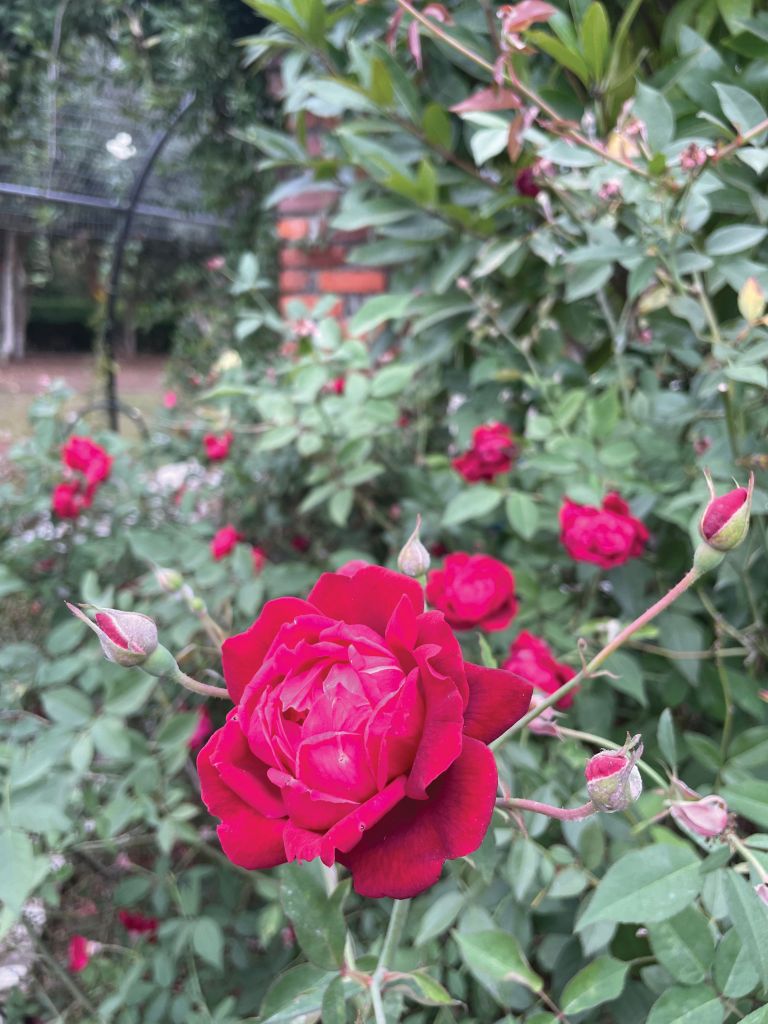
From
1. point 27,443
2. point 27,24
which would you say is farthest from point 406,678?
point 27,24

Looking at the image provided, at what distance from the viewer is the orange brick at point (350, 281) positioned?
2.03 meters

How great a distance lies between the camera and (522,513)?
89 cm

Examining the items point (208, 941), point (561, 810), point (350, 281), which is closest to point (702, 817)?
point (561, 810)

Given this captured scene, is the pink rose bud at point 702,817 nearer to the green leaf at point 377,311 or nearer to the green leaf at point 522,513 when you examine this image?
the green leaf at point 522,513

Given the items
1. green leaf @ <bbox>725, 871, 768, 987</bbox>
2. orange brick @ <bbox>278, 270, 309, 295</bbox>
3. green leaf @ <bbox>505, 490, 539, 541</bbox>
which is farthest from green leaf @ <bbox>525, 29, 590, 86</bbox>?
orange brick @ <bbox>278, 270, 309, 295</bbox>

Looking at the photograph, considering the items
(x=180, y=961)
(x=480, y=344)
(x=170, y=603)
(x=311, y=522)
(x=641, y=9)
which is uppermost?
(x=641, y=9)

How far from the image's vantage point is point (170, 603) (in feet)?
3.48

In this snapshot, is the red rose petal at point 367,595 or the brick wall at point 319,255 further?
the brick wall at point 319,255

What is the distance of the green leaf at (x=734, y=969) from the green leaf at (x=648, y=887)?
0.09 ft

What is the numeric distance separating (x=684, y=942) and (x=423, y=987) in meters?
0.15

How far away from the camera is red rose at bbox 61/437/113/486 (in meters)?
1.29

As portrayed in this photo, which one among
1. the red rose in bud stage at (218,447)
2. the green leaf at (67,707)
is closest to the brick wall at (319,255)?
the red rose in bud stage at (218,447)

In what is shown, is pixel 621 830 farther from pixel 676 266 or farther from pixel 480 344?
pixel 480 344

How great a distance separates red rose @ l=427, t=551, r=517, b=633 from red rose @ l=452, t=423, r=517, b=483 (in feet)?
0.87
